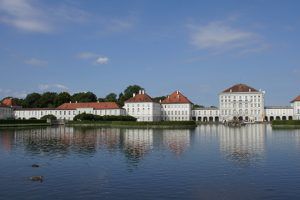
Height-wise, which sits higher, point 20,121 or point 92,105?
point 92,105

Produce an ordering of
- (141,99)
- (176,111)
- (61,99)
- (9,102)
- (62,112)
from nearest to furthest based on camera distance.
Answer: (141,99)
(62,112)
(176,111)
(61,99)
(9,102)

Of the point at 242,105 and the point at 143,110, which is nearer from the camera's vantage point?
the point at 143,110

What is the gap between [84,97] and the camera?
13625 cm

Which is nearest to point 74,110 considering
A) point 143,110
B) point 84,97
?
point 84,97

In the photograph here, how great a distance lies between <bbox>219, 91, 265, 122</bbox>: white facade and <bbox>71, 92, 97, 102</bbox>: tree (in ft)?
135

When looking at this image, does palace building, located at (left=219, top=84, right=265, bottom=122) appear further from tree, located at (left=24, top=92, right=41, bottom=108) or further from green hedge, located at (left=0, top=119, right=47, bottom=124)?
tree, located at (left=24, top=92, right=41, bottom=108)

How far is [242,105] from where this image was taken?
130 metres

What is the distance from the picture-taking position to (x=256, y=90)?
427ft

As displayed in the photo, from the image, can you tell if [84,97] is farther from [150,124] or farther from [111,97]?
[150,124]

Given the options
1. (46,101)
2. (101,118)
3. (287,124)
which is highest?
(46,101)

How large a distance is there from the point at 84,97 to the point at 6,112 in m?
24.1

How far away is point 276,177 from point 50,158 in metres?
14.9

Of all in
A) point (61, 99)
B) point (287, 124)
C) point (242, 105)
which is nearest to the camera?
point (287, 124)

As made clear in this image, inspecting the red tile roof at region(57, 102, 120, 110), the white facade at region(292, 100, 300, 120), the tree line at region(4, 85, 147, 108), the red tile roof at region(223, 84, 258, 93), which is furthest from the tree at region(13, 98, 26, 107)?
the white facade at region(292, 100, 300, 120)
